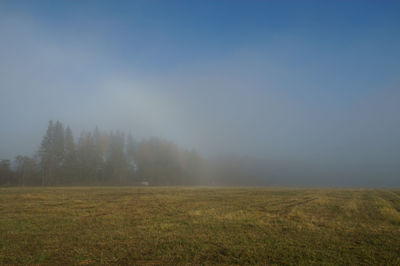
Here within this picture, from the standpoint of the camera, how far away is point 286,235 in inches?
461

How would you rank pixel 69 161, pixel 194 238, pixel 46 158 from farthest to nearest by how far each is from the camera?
pixel 69 161
pixel 46 158
pixel 194 238

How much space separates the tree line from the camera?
211 feet

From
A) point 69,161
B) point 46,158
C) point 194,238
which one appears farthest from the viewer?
point 69,161

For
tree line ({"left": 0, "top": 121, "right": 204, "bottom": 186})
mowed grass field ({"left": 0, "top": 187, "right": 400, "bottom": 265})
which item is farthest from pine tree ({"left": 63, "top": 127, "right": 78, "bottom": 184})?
mowed grass field ({"left": 0, "top": 187, "right": 400, "bottom": 265})

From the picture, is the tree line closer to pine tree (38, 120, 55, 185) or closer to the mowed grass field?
pine tree (38, 120, 55, 185)

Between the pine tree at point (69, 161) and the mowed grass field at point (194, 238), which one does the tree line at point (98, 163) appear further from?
the mowed grass field at point (194, 238)

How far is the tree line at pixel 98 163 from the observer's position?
6425cm

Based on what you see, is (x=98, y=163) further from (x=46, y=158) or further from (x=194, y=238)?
(x=194, y=238)

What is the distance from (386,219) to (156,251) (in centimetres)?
1640

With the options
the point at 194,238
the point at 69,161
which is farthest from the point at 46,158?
the point at 194,238

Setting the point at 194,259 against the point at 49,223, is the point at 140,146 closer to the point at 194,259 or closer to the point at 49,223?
the point at 49,223

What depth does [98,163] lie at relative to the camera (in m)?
73.8

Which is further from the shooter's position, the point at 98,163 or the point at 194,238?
the point at 98,163

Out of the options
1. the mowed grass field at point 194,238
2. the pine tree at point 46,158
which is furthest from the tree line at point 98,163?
the mowed grass field at point 194,238
